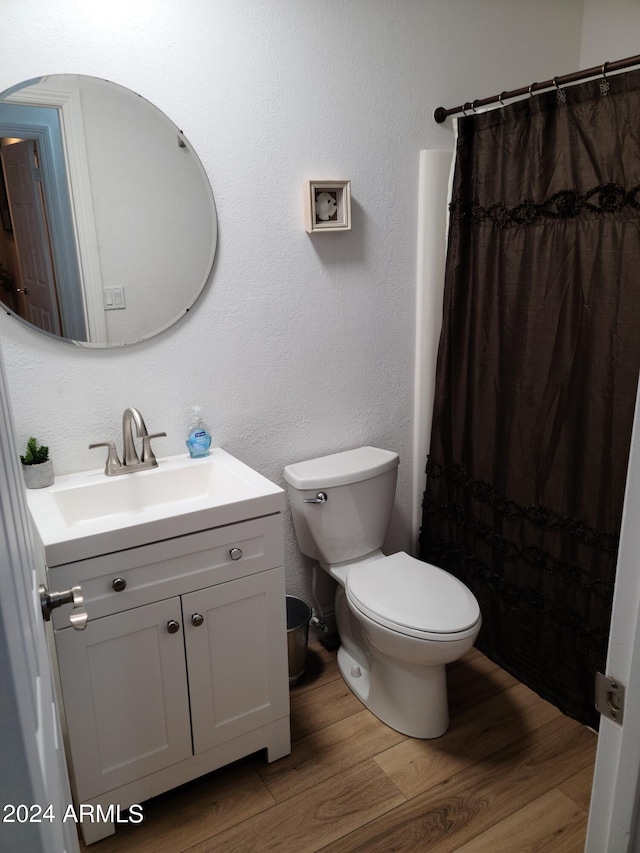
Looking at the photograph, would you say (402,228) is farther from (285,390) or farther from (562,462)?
(562,462)

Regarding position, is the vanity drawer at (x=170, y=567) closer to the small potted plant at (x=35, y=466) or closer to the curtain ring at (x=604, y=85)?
the small potted plant at (x=35, y=466)

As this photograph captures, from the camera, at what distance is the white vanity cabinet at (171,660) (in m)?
1.54

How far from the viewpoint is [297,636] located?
218cm

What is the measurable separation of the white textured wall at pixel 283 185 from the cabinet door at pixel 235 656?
1.82 ft

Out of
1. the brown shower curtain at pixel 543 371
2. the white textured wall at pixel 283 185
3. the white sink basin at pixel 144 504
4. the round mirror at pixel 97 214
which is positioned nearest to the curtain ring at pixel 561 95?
the brown shower curtain at pixel 543 371

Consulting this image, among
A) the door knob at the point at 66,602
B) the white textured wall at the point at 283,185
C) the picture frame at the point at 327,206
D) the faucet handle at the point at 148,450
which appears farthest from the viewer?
the picture frame at the point at 327,206

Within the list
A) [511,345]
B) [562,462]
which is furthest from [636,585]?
[511,345]

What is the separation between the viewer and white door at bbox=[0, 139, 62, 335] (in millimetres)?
1668

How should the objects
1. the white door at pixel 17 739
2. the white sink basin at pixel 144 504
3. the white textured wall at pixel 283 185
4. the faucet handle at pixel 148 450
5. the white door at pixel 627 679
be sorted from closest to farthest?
1. the white door at pixel 17 739
2. the white door at pixel 627 679
3. the white sink basin at pixel 144 504
4. the white textured wall at pixel 283 185
5. the faucet handle at pixel 148 450

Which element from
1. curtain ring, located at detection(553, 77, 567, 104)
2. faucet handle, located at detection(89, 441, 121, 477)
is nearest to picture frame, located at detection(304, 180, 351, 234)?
curtain ring, located at detection(553, 77, 567, 104)

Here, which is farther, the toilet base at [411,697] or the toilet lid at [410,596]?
the toilet base at [411,697]

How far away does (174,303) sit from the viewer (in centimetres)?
194

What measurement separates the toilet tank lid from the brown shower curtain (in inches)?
13.0

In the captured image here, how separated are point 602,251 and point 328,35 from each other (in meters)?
1.13
